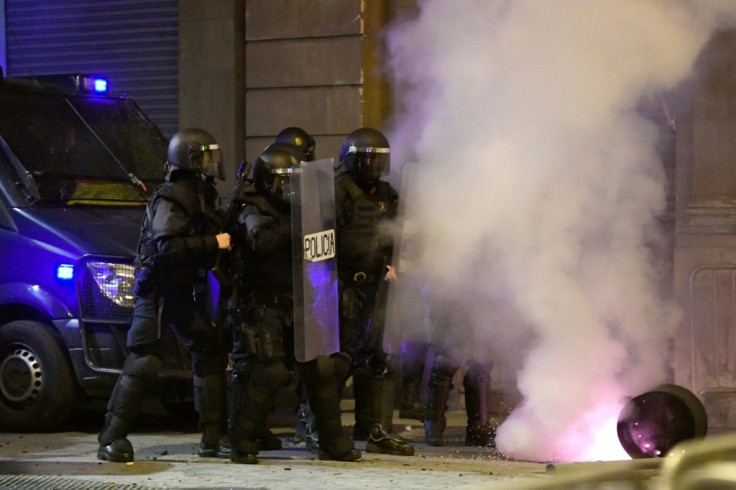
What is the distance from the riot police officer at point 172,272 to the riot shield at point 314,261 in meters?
0.42

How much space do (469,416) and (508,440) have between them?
0.67 m

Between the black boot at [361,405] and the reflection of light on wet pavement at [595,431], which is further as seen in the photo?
the black boot at [361,405]

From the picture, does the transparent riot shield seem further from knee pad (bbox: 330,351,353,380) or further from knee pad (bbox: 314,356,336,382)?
knee pad (bbox: 314,356,336,382)

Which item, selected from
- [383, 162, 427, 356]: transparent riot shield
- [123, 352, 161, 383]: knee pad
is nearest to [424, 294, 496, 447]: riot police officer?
[383, 162, 427, 356]: transparent riot shield

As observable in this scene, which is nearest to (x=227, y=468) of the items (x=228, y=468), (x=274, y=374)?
(x=228, y=468)

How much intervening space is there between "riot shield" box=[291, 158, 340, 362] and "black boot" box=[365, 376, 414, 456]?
2.12ft

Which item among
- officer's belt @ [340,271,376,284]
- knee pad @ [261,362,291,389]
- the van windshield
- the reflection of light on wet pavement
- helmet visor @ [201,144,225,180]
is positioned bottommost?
the reflection of light on wet pavement

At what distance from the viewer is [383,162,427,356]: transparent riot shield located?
762 cm

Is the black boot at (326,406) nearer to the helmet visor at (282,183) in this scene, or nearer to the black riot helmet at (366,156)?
the helmet visor at (282,183)

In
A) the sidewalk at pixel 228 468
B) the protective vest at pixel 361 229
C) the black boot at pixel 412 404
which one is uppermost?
the protective vest at pixel 361 229

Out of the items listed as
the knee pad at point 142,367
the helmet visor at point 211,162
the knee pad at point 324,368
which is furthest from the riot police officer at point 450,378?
the knee pad at point 142,367

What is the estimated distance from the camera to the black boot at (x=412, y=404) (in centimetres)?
906

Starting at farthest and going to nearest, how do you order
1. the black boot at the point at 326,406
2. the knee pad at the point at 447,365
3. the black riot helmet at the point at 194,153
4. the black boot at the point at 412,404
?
the black boot at the point at 412,404, the knee pad at the point at 447,365, the black riot helmet at the point at 194,153, the black boot at the point at 326,406

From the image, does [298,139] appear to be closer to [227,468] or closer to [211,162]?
[211,162]
